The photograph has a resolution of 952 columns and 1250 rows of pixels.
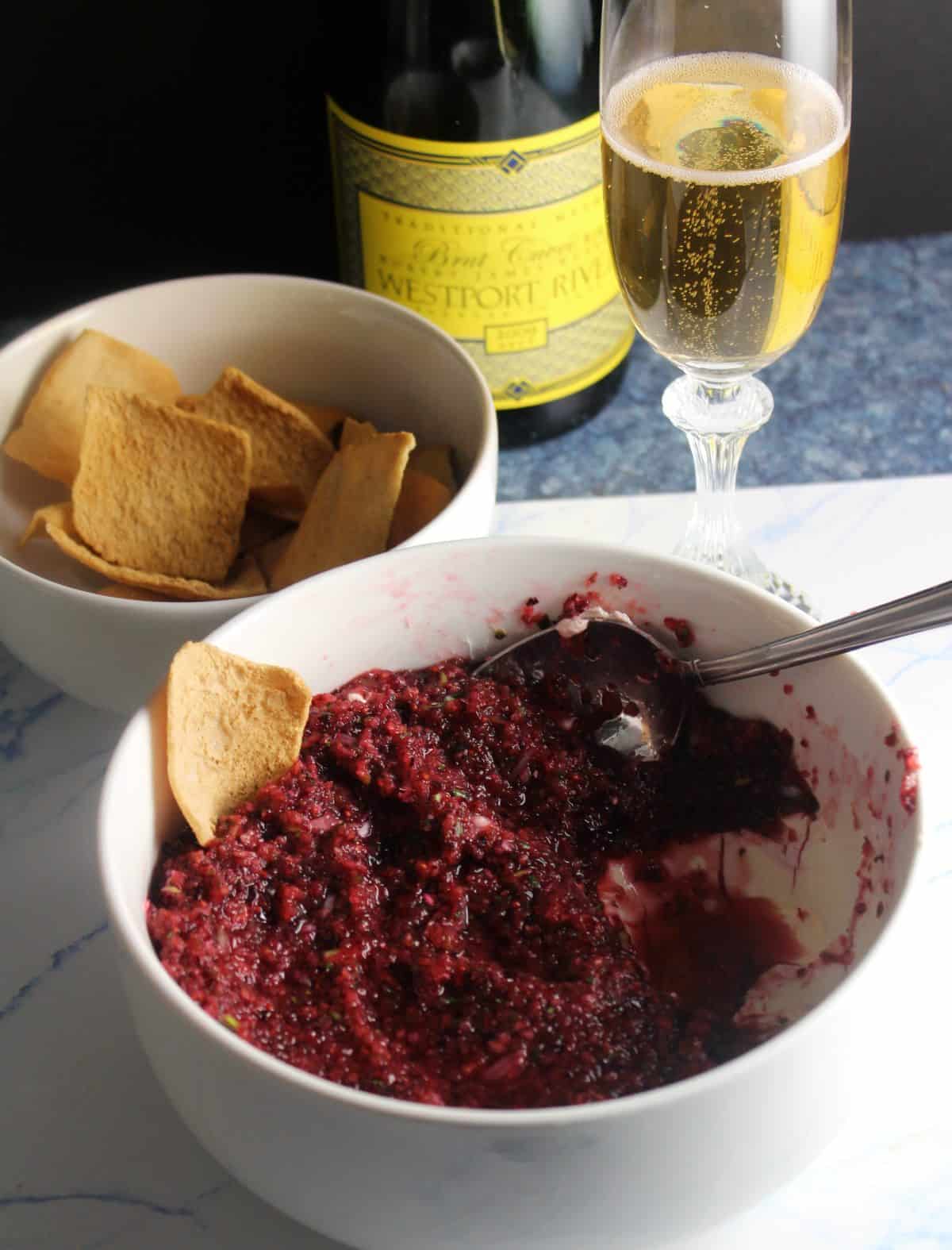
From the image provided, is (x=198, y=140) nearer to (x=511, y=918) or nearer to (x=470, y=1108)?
(x=511, y=918)

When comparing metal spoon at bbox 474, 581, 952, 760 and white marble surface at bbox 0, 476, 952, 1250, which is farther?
metal spoon at bbox 474, 581, 952, 760

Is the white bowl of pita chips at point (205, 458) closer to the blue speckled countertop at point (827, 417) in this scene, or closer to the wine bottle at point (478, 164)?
the wine bottle at point (478, 164)

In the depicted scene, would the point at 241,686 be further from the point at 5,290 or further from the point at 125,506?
the point at 5,290

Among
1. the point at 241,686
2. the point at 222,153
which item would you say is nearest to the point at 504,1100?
the point at 241,686

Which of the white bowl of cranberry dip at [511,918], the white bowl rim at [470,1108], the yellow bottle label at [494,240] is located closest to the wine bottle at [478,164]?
the yellow bottle label at [494,240]

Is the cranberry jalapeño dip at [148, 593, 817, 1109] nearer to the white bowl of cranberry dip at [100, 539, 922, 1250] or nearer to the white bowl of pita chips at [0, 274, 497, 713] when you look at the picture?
the white bowl of cranberry dip at [100, 539, 922, 1250]

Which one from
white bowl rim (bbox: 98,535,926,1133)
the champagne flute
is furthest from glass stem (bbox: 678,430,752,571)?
white bowl rim (bbox: 98,535,926,1133)

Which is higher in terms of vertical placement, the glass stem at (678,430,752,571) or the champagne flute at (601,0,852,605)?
the champagne flute at (601,0,852,605)
